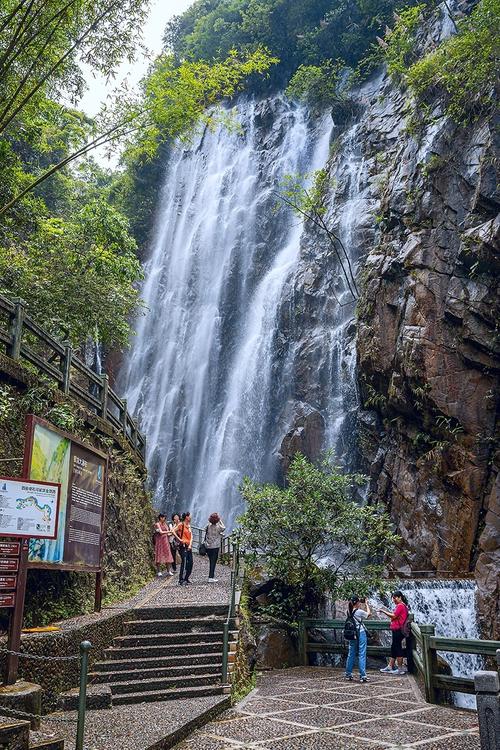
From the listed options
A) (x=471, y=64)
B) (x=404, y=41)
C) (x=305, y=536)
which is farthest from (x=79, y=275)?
(x=404, y=41)

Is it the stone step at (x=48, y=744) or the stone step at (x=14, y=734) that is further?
the stone step at (x=48, y=744)

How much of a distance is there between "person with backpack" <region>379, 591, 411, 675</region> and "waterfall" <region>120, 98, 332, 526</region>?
13.5 m

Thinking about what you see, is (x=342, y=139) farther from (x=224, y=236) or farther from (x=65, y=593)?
(x=65, y=593)

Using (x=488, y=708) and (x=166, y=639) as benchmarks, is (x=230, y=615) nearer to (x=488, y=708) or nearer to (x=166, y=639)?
(x=166, y=639)

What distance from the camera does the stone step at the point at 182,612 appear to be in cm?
1016

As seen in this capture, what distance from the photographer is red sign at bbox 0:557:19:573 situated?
6.36 meters

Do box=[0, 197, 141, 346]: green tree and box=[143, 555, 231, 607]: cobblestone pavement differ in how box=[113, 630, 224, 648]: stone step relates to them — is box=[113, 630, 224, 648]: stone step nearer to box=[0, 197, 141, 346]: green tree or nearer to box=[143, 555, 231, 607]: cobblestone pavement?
box=[143, 555, 231, 607]: cobblestone pavement

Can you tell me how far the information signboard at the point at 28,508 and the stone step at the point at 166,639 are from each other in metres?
3.62

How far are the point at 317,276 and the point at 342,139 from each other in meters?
8.34

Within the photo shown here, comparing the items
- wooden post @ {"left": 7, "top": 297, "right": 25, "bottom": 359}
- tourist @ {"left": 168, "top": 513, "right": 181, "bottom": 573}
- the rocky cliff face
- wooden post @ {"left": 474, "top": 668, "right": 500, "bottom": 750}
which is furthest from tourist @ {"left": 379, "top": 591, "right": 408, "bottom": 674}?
wooden post @ {"left": 7, "top": 297, "right": 25, "bottom": 359}

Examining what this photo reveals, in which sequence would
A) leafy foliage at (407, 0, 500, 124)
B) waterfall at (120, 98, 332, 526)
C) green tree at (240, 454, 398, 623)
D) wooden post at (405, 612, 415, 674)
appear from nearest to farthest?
wooden post at (405, 612, 415, 674)
green tree at (240, 454, 398, 623)
leafy foliage at (407, 0, 500, 124)
waterfall at (120, 98, 332, 526)

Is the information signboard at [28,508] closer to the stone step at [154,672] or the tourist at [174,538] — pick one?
the stone step at [154,672]

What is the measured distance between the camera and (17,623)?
6320 millimetres

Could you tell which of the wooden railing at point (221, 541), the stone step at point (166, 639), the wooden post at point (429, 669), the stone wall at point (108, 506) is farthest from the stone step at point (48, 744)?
the wooden railing at point (221, 541)
